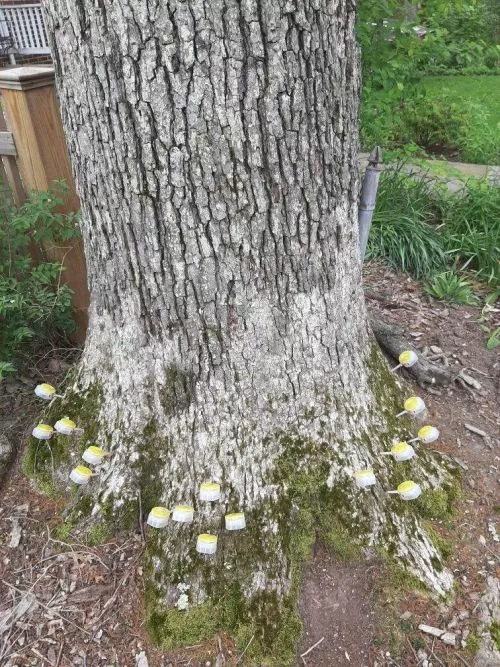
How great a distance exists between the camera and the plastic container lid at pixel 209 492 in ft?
6.10

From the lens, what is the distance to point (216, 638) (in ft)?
5.89

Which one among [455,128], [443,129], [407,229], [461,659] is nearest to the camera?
[461,659]

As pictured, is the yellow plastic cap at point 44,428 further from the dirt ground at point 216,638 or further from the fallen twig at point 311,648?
the fallen twig at point 311,648

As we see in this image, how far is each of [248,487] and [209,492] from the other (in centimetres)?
20

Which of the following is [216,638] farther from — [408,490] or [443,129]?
[443,129]

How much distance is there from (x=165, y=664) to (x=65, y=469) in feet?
2.94

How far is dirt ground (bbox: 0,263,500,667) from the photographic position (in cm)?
177

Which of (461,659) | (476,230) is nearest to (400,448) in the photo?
(461,659)

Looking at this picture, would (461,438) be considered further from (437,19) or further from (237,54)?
(437,19)

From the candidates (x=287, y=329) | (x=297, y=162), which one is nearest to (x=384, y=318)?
(x=287, y=329)

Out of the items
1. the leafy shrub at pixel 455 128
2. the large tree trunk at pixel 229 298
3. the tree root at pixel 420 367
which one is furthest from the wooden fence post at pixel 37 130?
the leafy shrub at pixel 455 128

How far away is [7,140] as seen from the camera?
2.76 m

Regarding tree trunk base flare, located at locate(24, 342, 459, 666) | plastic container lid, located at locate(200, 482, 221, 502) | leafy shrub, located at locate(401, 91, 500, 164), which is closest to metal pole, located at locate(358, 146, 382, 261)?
tree trunk base flare, located at locate(24, 342, 459, 666)

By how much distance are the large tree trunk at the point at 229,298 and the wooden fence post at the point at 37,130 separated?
2.96 feet
